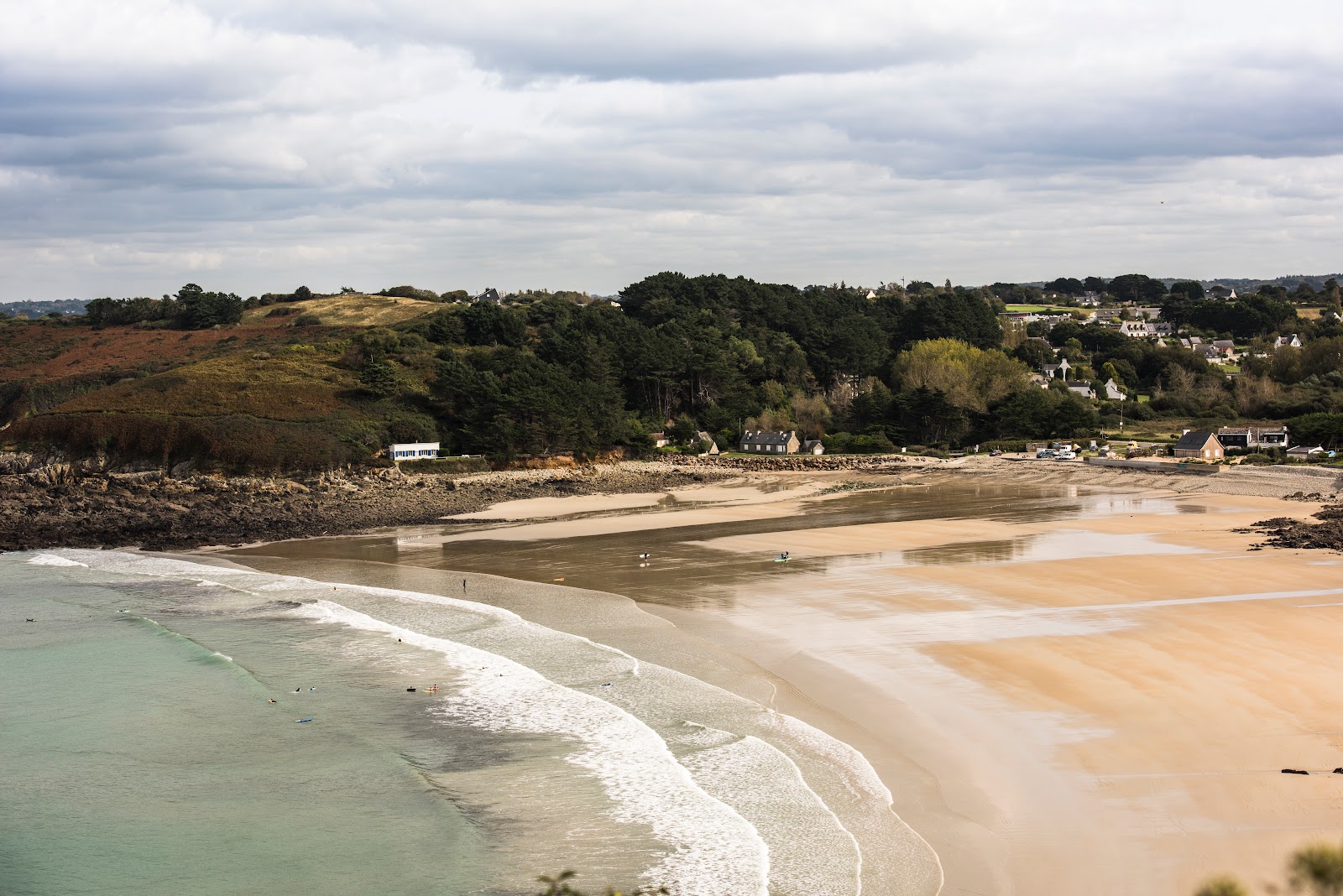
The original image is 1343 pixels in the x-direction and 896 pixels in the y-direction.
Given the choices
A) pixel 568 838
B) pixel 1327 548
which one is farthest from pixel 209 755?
pixel 1327 548

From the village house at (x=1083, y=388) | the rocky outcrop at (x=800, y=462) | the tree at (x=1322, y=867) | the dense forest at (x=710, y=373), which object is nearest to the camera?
the tree at (x=1322, y=867)

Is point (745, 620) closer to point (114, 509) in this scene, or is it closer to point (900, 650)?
point (900, 650)

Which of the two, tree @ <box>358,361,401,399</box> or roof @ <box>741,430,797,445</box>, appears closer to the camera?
tree @ <box>358,361,401,399</box>

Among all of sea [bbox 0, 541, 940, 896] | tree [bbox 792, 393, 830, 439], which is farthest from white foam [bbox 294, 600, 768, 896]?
tree [bbox 792, 393, 830, 439]

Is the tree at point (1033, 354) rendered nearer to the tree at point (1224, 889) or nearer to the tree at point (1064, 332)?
the tree at point (1064, 332)

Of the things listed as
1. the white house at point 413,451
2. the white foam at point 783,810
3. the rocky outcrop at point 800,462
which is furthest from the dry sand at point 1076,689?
the white house at point 413,451

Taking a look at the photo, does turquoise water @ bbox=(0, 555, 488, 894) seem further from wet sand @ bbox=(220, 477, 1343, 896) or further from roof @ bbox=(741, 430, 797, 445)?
roof @ bbox=(741, 430, 797, 445)

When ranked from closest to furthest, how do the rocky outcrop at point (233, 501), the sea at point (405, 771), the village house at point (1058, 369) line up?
1. the sea at point (405, 771)
2. the rocky outcrop at point (233, 501)
3. the village house at point (1058, 369)
